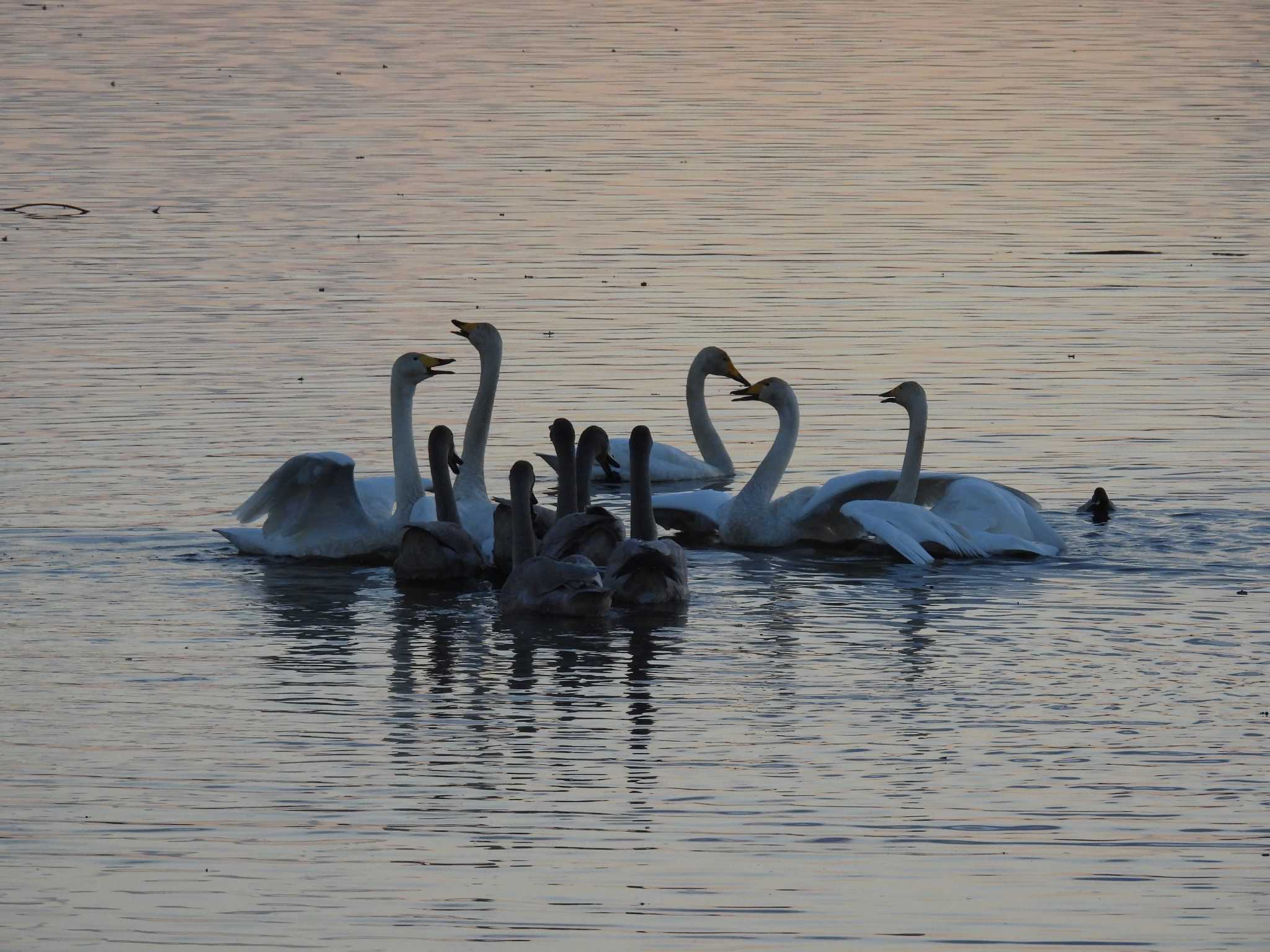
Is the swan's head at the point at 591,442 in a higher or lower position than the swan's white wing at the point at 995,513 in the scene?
higher

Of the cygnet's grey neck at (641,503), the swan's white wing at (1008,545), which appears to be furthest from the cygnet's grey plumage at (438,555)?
the swan's white wing at (1008,545)

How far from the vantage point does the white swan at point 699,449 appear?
15.6 m

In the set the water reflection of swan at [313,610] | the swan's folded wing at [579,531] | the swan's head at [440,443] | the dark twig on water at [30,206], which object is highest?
the dark twig on water at [30,206]

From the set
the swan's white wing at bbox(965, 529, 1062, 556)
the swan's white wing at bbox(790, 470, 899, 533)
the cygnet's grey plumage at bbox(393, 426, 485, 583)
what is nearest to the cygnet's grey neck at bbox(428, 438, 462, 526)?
the cygnet's grey plumage at bbox(393, 426, 485, 583)

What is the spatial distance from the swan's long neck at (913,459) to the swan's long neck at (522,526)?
2.23 meters

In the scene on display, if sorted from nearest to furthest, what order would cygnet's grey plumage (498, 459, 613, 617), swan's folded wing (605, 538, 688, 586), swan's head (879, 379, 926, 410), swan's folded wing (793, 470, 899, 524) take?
cygnet's grey plumage (498, 459, 613, 617), swan's folded wing (605, 538, 688, 586), swan's folded wing (793, 470, 899, 524), swan's head (879, 379, 926, 410)

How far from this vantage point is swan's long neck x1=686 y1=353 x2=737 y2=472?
1593 centimetres

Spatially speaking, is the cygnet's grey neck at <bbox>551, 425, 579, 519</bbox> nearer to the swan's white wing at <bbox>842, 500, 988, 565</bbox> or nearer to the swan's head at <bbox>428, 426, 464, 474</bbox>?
the swan's head at <bbox>428, 426, 464, 474</bbox>

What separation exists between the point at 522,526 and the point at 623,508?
98.6 inches

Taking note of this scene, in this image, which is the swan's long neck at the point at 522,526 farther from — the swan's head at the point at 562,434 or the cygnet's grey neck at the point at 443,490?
the cygnet's grey neck at the point at 443,490

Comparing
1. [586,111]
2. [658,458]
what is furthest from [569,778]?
[586,111]

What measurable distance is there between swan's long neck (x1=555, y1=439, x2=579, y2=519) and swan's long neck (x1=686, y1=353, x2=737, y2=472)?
3026 millimetres

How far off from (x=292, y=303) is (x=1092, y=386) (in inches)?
250

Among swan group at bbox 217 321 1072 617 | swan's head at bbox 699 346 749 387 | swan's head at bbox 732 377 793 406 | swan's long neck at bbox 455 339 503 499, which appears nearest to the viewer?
swan group at bbox 217 321 1072 617
